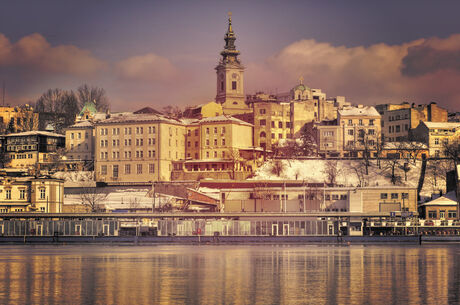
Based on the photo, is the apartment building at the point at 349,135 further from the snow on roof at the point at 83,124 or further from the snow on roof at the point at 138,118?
the snow on roof at the point at 83,124

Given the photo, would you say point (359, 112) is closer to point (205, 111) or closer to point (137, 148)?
point (205, 111)

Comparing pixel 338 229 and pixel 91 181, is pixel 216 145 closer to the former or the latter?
pixel 91 181

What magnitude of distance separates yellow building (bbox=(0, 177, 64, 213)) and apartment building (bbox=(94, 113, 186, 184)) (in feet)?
86.3

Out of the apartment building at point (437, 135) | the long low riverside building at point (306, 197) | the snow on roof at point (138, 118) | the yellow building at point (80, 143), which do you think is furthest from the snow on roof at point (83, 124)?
the apartment building at point (437, 135)

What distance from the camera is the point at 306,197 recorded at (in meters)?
148

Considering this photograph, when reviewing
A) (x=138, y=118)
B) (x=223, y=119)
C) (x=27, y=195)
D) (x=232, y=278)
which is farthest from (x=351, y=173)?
(x=232, y=278)

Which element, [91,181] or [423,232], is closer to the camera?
[423,232]

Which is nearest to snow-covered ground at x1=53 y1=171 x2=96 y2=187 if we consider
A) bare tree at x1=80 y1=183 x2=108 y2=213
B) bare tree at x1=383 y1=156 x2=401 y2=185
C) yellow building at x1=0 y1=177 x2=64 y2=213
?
bare tree at x1=80 y1=183 x2=108 y2=213

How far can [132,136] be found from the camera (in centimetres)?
16975

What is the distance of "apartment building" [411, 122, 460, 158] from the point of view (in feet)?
566


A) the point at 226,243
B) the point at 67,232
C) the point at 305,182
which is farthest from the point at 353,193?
the point at 67,232

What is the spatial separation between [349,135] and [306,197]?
107 ft

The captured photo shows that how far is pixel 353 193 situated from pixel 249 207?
1837cm

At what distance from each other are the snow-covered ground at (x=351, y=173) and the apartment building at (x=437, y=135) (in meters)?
8.78
